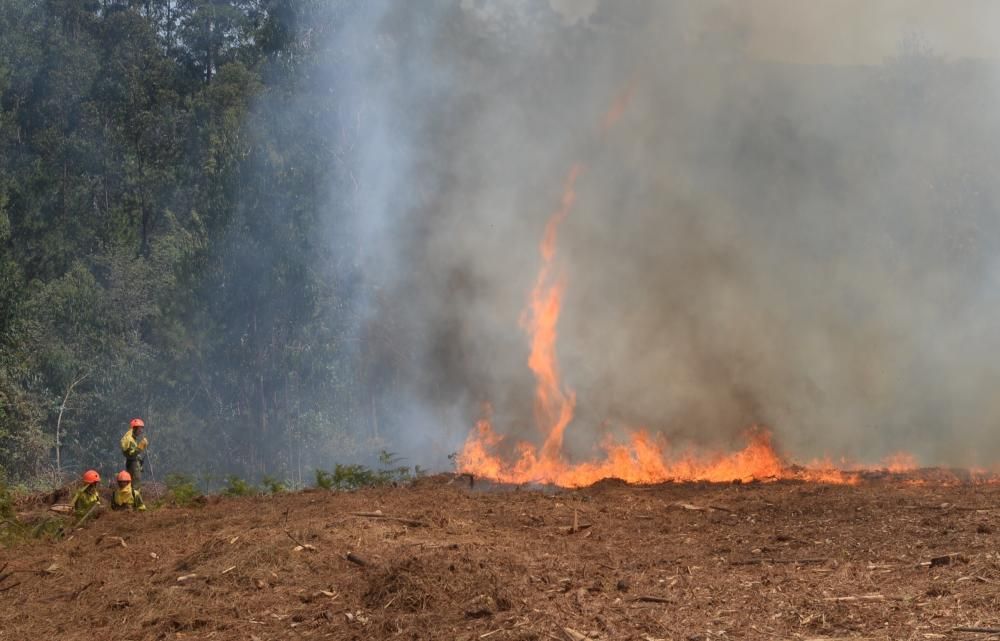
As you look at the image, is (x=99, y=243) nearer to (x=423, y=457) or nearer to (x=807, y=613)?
(x=423, y=457)

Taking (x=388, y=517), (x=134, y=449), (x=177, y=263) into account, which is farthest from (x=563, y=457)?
(x=177, y=263)

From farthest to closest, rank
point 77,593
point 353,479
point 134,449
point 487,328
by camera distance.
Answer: point 487,328, point 353,479, point 134,449, point 77,593

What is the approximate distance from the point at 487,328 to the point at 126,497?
8402mm

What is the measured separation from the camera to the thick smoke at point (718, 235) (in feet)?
58.6

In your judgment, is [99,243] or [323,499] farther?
[99,243]

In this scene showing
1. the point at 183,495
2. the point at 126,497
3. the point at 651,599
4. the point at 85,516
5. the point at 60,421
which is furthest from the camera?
the point at 60,421

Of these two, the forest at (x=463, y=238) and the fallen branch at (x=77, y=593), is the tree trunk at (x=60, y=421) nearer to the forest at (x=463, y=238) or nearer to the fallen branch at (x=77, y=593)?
the forest at (x=463, y=238)

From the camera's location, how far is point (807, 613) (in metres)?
6.98

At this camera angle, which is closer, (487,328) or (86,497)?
(86,497)

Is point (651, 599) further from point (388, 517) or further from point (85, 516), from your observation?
point (85, 516)

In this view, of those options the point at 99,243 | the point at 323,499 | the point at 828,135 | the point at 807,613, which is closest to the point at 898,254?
the point at 828,135

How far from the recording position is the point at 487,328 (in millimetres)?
20297

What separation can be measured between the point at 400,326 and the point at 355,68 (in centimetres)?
841

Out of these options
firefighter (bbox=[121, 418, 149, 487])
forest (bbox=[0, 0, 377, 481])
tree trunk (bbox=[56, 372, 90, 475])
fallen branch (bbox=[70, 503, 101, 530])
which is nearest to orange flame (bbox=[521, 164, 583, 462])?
firefighter (bbox=[121, 418, 149, 487])
